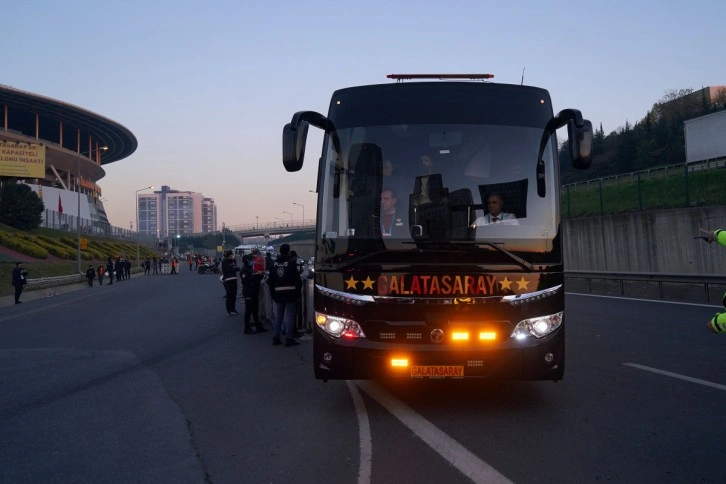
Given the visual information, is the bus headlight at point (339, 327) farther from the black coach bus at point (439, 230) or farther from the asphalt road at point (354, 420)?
the asphalt road at point (354, 420)

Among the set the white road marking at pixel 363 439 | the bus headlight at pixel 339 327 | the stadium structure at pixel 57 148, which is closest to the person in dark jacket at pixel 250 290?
the white road marking at pixel 363 439

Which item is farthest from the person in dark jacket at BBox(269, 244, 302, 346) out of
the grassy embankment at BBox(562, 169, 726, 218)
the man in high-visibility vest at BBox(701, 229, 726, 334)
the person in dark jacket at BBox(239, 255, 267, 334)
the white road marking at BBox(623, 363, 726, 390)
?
the grassy embankment at BBox(562, 169, 726, 218)

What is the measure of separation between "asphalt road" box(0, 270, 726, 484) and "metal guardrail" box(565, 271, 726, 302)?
624 centimetres

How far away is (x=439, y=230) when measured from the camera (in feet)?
20.0

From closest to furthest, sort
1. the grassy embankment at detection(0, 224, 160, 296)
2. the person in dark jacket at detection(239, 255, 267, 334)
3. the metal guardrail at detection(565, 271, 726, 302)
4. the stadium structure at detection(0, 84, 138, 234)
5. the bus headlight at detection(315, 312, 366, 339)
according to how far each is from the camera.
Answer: the bus headlight at detection(315, 312, 366, 339) < the person in dark jacket at detection(239, 255, 267, 334) < the metal guardrail at detection(565, 271, 726, 302) < the grassy embankment at detection(0, 224, 160, 296) < the stadium structure at detection(0, 84, 138, 234)

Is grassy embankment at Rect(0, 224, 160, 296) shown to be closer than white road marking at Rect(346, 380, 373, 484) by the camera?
No

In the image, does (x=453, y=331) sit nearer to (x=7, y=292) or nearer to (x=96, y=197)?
(x=7, y=292)

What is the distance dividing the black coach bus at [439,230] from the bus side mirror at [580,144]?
0.04 feet

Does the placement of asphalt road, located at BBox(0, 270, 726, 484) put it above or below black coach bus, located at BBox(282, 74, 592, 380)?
below

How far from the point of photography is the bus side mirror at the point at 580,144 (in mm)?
6164

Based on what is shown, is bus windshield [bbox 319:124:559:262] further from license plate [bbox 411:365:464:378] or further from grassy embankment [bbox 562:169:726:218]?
grassy embankment [bbox 562:169:726:218]

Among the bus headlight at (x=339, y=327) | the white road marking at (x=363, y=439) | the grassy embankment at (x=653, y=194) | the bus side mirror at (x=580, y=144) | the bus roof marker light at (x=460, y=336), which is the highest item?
the grassy embankment at (x=653, y=194)

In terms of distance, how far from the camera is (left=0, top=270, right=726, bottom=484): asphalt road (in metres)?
4.90

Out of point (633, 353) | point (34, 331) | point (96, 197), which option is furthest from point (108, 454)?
point (96, 197)
